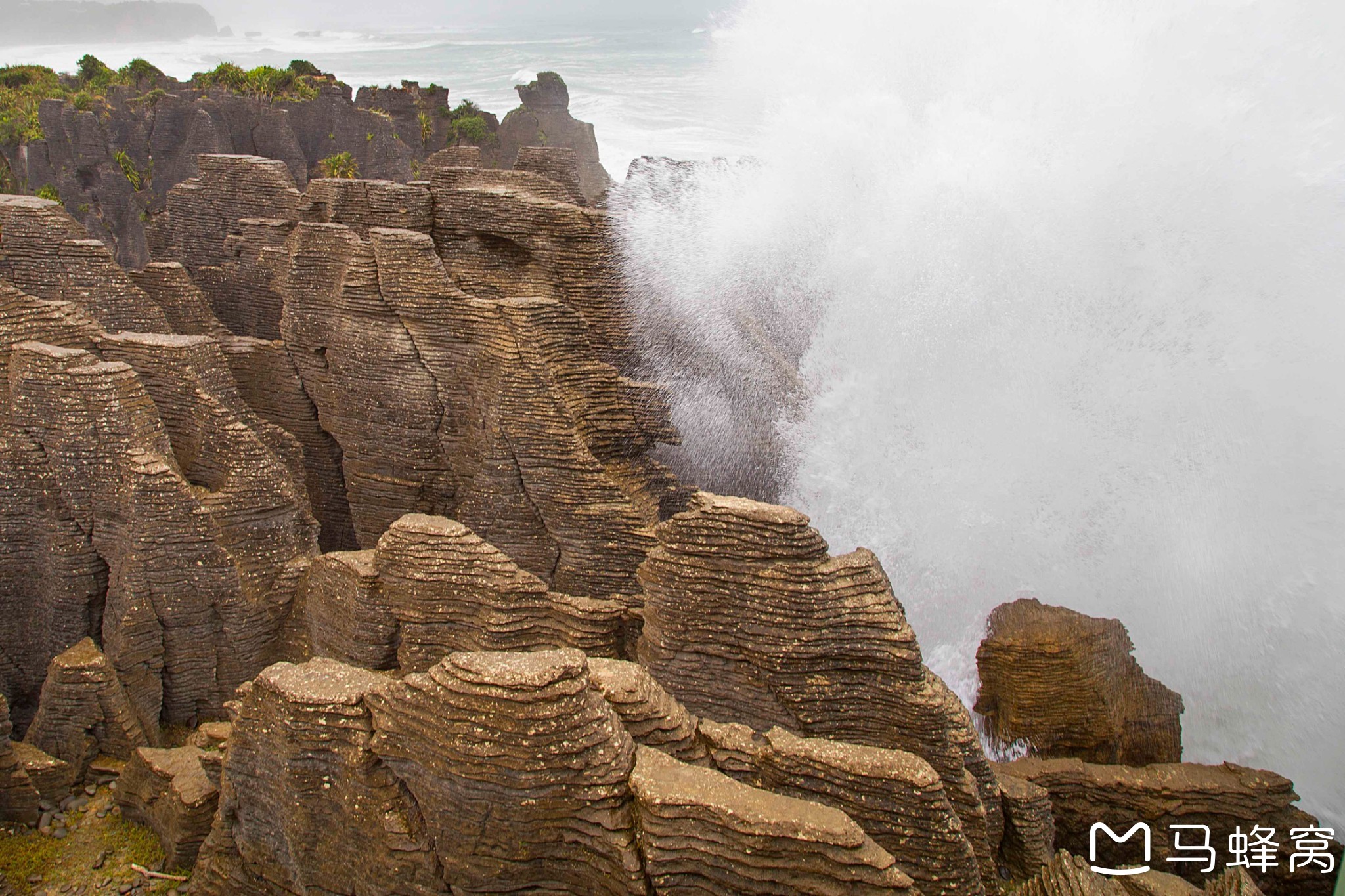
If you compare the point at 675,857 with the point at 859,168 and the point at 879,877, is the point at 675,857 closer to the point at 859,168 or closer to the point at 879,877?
the point at 879,877

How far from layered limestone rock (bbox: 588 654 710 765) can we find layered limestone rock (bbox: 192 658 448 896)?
1705mm

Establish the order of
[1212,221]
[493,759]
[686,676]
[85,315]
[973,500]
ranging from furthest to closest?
[973,500] → [1212,221] → [85,315] → [686,676] → [493,759]

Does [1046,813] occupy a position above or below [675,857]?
above

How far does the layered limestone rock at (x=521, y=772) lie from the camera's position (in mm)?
5965

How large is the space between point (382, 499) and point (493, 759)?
22.5 feet

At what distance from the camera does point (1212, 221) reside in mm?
13812

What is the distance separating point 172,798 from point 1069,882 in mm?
8456

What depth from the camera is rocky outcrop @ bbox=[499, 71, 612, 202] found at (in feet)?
107

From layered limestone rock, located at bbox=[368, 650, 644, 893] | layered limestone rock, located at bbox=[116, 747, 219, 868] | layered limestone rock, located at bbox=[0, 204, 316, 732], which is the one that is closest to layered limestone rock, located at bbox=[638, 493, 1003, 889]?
layered limestone rock, located at bbox=[368, 650, 644, 893]

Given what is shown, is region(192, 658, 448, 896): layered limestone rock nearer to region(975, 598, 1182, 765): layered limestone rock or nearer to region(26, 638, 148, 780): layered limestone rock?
region(26, 638, 148, 780): layered limestone rock

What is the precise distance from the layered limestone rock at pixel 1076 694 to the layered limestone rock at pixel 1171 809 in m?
1.16

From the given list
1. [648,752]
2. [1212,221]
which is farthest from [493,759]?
[1212,221]

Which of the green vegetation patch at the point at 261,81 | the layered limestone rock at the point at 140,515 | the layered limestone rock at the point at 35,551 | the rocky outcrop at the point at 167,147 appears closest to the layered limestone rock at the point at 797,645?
the layered limestone rock at the point at 140,515

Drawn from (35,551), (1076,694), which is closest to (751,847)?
(1076,694)
